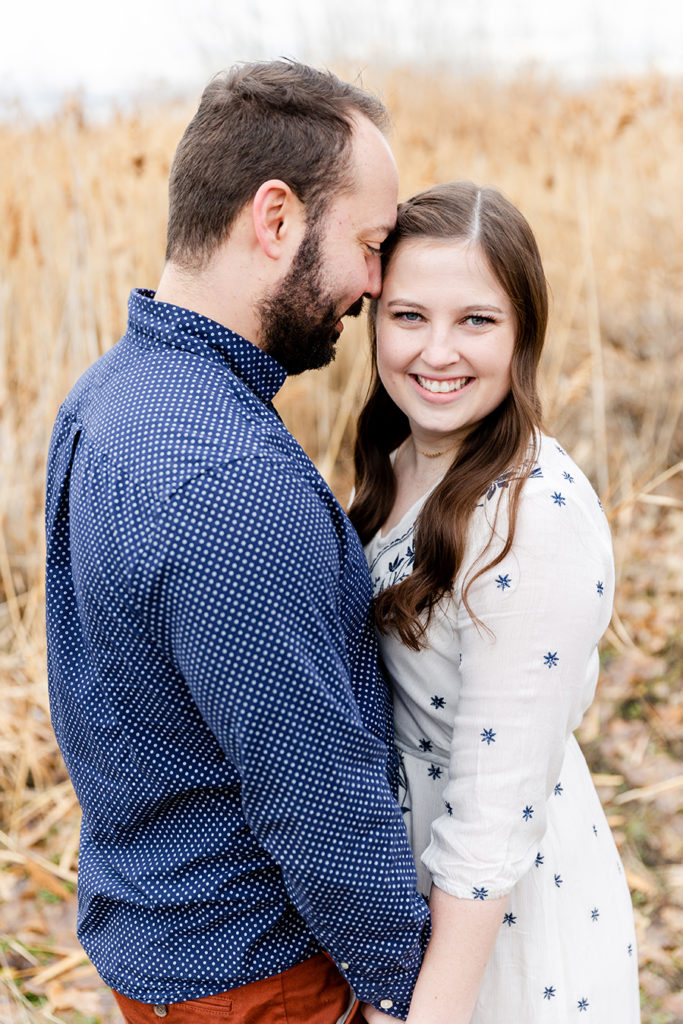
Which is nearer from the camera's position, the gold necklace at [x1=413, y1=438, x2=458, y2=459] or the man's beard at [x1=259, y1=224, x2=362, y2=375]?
the man's beard at [x1=259, y1=224, x2=362, y2=375]

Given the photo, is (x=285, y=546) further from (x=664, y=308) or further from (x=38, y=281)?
(x=664, y=308)

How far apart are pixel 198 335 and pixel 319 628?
0.42 metres

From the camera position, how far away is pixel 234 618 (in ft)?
3.36

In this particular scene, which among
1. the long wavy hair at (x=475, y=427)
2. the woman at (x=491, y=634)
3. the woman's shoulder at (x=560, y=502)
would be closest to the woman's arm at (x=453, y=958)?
the woman at (x=491, y=634)

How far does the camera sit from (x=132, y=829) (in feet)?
4.12

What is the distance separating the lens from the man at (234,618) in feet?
3.41

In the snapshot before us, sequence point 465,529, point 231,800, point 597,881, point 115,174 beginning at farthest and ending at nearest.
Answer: point 115,174 < point 597,881 < point 465,529 < point 231,800

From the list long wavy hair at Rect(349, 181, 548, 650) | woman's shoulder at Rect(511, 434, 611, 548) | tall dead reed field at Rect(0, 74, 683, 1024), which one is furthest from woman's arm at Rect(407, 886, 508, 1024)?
tall dead reed field at Rect(0, 74, 683, 1024)

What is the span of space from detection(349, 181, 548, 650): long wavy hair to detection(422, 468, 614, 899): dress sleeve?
4 centimetres

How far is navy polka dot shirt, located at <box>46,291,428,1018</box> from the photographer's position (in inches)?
40.8

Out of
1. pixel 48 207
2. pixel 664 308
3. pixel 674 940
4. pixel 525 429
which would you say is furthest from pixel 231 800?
pixel 664 308

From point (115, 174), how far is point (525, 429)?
269 centimetres

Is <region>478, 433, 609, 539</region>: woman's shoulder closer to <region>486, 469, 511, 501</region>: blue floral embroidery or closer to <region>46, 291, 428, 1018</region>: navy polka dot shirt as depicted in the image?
<region>486, 469, 511, 501</region>: blue floral embroidery

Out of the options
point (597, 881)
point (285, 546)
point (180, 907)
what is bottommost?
point (597, 881)
